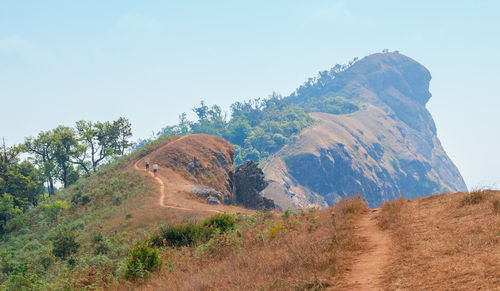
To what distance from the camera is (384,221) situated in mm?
10719

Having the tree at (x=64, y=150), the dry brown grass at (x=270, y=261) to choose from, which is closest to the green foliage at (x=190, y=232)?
the dry brown grass at (x=270, y=261)

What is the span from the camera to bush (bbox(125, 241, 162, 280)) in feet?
33.4

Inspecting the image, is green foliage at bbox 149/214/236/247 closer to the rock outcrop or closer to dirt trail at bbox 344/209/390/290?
dirt trail at bbox 344/209/390/290

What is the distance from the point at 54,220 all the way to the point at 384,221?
3240cm

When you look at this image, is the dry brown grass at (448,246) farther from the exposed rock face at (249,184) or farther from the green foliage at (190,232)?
the exposed rock face at (249,184)

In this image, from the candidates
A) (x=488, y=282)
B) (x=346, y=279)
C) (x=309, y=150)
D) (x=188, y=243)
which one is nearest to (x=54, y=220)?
(x=188, y=243)

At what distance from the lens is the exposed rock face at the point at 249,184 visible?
148 ft

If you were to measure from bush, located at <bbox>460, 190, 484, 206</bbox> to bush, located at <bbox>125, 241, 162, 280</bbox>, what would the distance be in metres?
9.34

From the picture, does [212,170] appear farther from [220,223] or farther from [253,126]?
[253,126]

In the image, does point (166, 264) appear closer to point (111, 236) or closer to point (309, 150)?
point (111, 236)

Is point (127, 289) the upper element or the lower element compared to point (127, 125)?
lower

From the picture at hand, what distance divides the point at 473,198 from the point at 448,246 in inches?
172

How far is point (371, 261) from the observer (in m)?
7.43

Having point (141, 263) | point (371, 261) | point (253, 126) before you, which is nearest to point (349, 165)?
point (253, 126)
